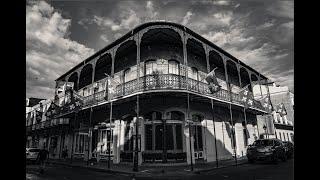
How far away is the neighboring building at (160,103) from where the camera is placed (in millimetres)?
14320

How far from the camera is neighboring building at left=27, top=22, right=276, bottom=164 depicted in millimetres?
14320

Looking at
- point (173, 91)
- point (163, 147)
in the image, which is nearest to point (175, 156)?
point (163, 147)

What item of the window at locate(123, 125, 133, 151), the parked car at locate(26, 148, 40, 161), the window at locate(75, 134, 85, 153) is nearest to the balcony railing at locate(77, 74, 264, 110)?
the window at locate(123, 125, 133, 151)

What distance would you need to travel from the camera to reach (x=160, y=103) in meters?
14.9

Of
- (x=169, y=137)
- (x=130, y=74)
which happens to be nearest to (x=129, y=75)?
(x=130, y=74)

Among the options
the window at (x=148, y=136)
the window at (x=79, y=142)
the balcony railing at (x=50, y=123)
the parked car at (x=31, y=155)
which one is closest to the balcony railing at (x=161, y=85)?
the window at (x=148, y=136)

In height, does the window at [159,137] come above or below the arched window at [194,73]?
below

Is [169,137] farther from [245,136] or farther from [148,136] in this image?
[245,136]

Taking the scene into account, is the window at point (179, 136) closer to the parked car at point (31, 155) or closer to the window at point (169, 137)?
the window at point (169, 137)

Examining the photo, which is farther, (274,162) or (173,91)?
(274,162)

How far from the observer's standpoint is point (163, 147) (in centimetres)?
1448
